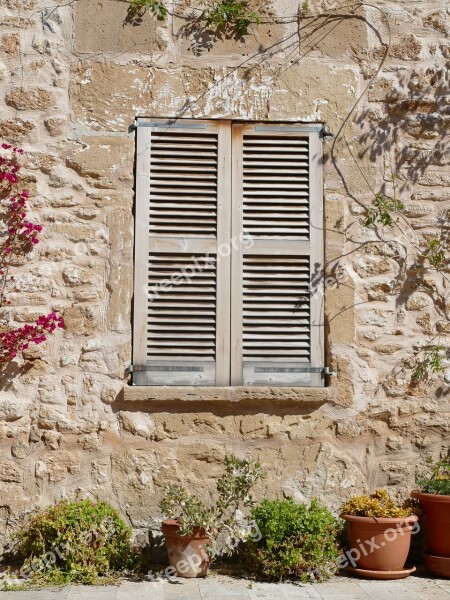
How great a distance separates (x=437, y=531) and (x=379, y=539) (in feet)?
1.22

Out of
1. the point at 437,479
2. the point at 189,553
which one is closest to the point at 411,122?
the point at 437,479

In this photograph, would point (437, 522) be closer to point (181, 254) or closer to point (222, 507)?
point (222, 507)

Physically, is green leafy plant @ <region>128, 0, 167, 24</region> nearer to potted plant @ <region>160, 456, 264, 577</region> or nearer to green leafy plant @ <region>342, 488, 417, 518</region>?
potted plant @ <region>160, 456, 264, 577</region>

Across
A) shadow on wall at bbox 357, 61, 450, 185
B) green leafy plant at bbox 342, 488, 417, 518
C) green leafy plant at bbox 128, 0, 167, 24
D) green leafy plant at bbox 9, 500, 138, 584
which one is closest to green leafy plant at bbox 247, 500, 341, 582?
green leafy plant at bbox 342, 488, 417, 518

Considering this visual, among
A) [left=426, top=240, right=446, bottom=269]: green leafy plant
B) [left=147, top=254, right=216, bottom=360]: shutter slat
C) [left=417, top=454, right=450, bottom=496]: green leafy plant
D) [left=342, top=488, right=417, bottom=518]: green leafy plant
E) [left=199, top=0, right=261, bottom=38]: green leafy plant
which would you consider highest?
[left=199, top=0, right=261, bottom=38]: green leafy plant

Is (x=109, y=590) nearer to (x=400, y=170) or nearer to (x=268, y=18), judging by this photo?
(x=400, y=170)

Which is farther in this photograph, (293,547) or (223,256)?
(223,256)

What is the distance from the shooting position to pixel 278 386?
4879 millimetres

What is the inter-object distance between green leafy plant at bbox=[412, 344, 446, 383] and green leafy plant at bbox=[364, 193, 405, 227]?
0.83m

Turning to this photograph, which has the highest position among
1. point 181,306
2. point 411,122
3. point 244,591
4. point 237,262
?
point 411,122

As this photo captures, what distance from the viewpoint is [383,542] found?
4.47 m

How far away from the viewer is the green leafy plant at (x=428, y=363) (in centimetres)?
495

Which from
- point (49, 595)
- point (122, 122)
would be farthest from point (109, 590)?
point (122, 122)

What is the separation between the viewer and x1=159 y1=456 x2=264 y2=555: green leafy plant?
4.39m
